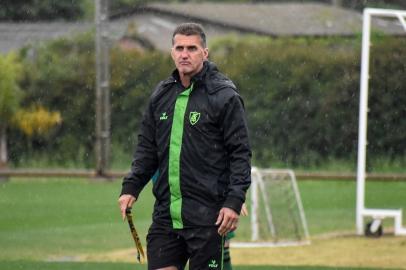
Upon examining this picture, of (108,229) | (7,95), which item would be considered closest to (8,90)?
(7,95)

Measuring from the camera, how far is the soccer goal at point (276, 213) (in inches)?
533

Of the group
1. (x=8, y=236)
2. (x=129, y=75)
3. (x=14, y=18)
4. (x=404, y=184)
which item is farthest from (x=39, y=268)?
(x=14, y=18)

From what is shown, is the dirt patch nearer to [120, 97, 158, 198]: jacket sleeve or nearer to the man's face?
[120, 97, 158, 198]: jacket sleeve

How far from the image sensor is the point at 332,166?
23797 millimetres

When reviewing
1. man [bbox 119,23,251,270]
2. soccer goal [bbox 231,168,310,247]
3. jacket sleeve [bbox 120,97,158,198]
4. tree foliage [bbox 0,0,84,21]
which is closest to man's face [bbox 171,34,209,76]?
man [bbox 119,23,251,270]

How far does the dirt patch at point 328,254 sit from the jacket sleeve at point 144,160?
5.20 metres

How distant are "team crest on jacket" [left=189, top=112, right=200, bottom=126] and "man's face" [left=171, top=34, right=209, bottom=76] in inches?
8.8

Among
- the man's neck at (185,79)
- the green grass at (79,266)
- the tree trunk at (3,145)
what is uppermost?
the man's neck at (185,79)

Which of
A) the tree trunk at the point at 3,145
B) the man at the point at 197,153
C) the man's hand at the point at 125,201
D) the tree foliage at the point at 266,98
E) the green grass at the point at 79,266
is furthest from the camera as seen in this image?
the tree trunk at the point at 3,145

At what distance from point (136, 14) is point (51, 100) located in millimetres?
15978

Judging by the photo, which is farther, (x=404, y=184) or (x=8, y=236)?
(x=404, y=184)

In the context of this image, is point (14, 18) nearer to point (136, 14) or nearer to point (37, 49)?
point (136, 14)

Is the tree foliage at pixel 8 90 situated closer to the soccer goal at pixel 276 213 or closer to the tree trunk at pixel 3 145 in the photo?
the tree trunk at pixel 3 145

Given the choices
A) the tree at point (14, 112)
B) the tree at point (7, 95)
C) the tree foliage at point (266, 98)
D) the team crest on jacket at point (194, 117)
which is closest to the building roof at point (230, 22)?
the tree foliage at point (266, 98)
